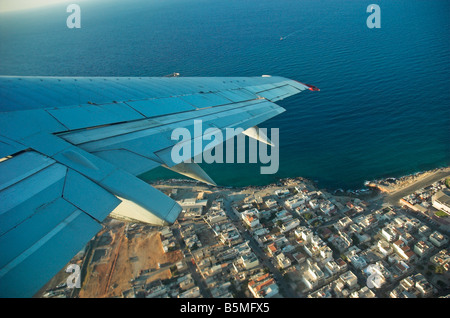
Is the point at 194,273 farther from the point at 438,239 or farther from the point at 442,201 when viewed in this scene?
the point at 442,201

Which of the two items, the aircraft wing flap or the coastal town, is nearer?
the aircraft wing flap

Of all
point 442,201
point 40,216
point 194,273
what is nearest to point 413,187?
point 442,201

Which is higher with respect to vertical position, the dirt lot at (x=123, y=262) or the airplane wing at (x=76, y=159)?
the airplane wing at (x=76, y=159)

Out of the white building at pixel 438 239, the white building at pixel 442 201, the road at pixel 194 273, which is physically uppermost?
the white building at pixel 442 201

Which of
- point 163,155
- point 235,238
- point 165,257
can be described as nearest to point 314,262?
point 235,238

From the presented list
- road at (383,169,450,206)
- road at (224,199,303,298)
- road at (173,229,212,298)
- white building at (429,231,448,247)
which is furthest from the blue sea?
road at (173,229,212,298)

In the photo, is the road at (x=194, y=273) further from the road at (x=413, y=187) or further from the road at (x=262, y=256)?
the road at (x=413, y=187)

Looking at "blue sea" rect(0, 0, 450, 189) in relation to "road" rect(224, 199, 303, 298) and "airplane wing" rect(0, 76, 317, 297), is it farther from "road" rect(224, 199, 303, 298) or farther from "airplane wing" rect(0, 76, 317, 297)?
"airplane wing" rect(0, 76, 317, 297)

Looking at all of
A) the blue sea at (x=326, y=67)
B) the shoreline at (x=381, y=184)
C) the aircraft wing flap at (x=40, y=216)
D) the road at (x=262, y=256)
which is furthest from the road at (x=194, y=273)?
the aircraft wing flap at (x=40, y=216)
